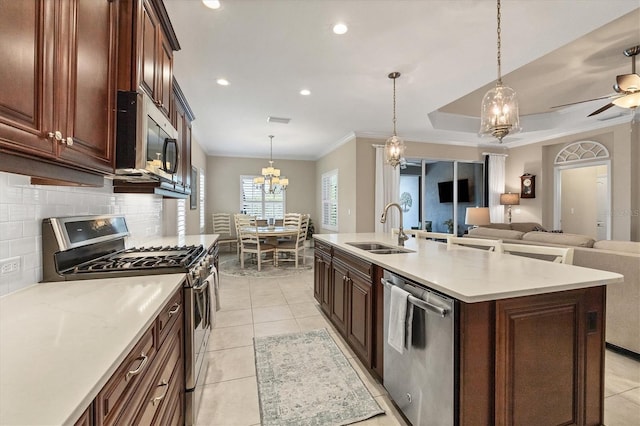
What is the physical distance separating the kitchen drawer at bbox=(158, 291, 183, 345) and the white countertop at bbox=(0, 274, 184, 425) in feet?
0.25

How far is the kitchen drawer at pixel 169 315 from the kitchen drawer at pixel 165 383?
6 centimetres

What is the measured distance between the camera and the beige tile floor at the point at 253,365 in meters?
1.68

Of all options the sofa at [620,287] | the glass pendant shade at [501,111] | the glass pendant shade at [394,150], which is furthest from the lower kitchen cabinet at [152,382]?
the sofa at [620,287]

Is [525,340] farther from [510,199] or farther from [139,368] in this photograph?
[510,199]

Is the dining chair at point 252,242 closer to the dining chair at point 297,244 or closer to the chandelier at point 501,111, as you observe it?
the dining chair at point 297,244

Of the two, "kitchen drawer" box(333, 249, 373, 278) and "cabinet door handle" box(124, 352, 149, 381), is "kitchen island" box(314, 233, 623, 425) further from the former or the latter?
"cabinet door handle" box(124, 352, 149, 381)

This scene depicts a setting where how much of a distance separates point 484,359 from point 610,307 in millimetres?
2014

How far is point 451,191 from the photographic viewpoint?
6.65 m

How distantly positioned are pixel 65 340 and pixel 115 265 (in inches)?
34.1

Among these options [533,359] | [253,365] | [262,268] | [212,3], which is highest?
[212,3]

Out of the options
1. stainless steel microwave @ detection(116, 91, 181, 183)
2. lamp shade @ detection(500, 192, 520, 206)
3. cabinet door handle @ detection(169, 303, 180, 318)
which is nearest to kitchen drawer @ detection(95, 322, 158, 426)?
cabinet door handle @ detection(169, 303, 180, 318)

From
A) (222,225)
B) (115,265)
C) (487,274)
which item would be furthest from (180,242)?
(222,225)

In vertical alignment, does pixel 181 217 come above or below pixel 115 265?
above

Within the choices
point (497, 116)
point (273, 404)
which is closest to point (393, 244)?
point (497, 116)
